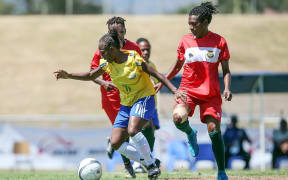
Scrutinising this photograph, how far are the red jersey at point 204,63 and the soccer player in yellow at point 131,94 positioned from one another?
627 mm

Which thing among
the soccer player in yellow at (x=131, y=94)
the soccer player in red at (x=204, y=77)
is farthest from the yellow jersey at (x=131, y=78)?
the soccer player in red at (x=204, y=77)

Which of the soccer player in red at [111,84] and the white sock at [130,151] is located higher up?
the soccer player in red at [111,84]

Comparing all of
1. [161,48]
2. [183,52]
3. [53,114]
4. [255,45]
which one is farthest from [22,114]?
[183,52]

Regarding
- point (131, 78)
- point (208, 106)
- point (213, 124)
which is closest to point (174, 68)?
point (208, 106)

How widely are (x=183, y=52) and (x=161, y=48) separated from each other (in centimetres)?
2959

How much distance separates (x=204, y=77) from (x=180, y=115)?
652 mm

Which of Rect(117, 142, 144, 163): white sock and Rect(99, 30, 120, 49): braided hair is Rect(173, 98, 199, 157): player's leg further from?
Rect(99, 30, 120, 49): braided hair

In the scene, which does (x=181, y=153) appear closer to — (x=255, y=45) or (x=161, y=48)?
(x=161, y=48)

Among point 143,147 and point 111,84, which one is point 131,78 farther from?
point 111,84

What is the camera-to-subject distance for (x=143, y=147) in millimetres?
6738

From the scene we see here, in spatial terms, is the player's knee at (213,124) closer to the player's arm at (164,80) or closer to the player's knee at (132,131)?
the player's arm at (164,80)

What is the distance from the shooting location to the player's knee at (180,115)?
6.82 m

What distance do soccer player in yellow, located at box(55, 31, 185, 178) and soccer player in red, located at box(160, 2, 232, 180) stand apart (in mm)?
478

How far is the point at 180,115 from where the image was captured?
6.81 m
